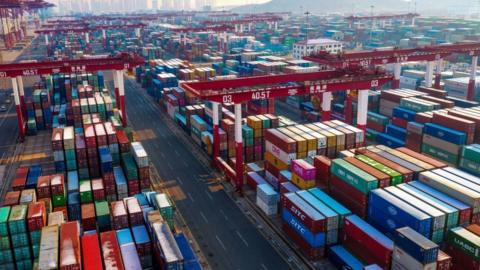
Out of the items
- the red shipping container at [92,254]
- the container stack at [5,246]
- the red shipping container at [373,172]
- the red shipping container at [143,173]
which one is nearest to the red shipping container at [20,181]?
the container stack at [5,246]

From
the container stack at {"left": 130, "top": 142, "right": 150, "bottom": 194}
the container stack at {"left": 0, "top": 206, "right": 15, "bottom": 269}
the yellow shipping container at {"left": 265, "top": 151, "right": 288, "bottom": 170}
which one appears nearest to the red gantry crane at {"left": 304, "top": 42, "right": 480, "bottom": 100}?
the yellow shipping container at {"left": 265, "top": 151, "right": 288, "bottom": 170}

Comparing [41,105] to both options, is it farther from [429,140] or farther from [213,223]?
[429,140]

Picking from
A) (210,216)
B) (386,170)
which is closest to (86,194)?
(210,216)

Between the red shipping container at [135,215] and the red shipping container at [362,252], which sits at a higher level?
the red shipping container at [135,215]

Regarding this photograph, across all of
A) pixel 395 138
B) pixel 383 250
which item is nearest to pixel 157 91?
pixel 395 138

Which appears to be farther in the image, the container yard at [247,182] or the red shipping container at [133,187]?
the red shipping container at [133,187]

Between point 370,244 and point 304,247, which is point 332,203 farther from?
point 370,244

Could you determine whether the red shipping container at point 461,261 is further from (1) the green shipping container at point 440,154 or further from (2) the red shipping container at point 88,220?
(2) the red shipping container at point 88,220

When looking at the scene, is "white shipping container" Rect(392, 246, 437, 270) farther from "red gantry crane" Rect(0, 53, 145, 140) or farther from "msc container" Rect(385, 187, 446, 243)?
"red gantry crane" Rect(0, 53, 145, 140)
